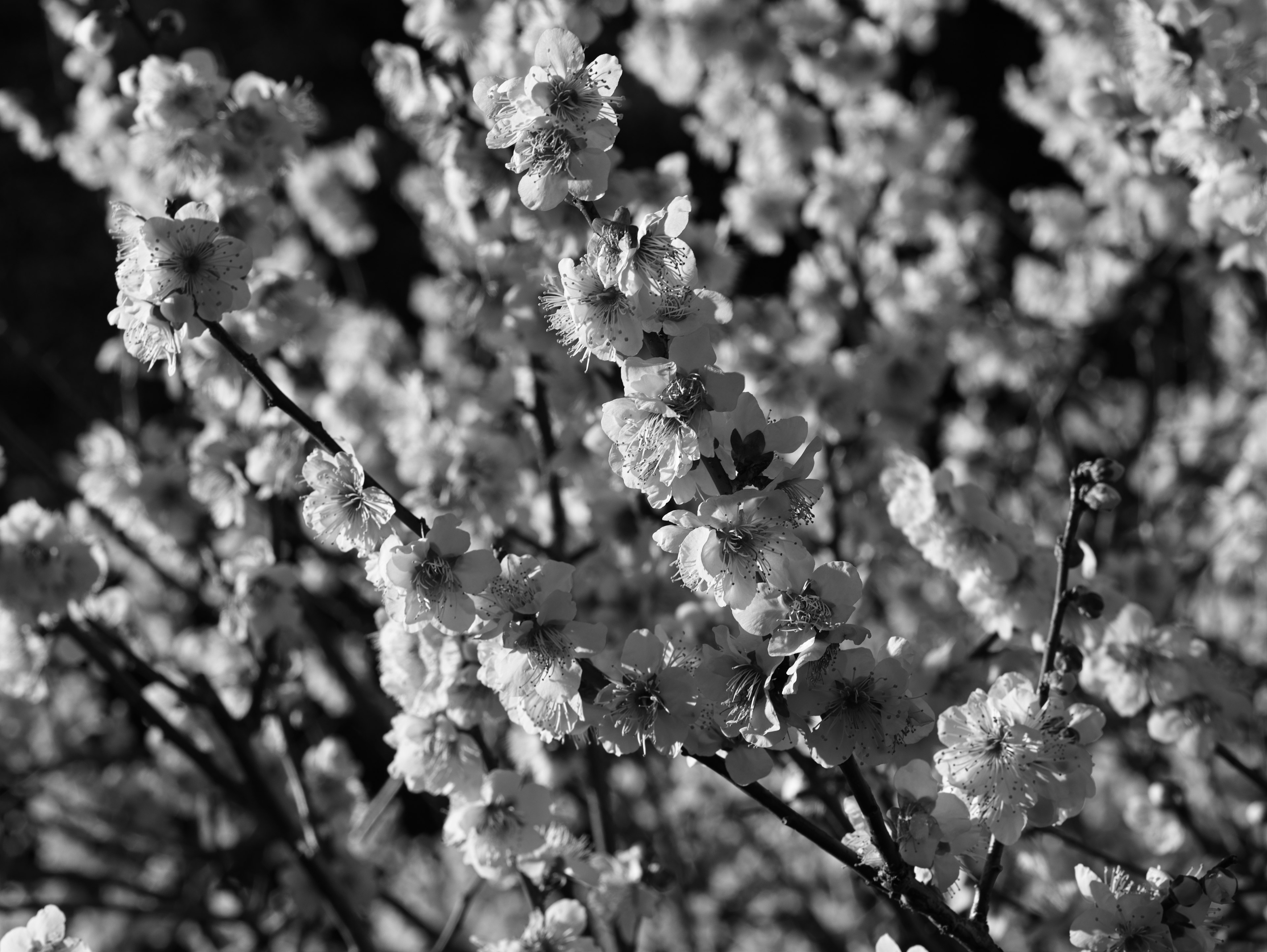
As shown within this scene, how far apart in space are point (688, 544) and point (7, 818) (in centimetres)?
306

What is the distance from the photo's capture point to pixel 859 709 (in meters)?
1.23

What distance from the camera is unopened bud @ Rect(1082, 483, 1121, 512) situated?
1385mm

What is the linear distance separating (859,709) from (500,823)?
608 mm

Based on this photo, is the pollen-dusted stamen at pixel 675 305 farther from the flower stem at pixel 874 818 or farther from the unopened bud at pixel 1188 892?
the unopened bud at pixel 1188 892

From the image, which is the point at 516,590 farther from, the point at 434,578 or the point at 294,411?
the point at 294,411

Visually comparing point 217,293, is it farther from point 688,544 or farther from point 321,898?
point 321,898

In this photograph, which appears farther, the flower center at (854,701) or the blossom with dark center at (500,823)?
the blossom with dark center at (500,823)

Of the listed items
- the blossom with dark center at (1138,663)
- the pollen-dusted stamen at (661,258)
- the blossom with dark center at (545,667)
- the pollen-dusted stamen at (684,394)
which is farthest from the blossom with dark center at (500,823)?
the blossom with dark center at (1138,663)

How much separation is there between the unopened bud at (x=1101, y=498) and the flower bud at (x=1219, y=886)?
46 centimetres

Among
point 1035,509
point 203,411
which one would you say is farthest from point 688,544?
point 1035,509

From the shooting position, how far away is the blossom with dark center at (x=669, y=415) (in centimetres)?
116

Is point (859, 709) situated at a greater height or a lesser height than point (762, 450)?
lesser

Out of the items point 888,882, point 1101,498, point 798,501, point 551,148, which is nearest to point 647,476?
point 798,501

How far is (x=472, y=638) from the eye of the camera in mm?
1307
